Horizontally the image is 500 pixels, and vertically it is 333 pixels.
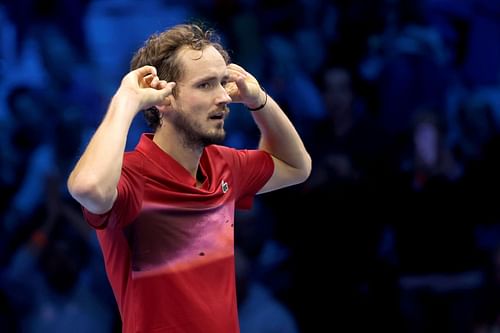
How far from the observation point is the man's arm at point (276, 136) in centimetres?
294

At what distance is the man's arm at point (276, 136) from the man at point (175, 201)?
0.06m

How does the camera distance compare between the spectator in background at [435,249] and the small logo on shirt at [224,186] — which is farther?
the spectator in background at [435,249]

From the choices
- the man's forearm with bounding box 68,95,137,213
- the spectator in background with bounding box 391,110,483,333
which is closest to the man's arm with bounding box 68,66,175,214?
the man's forearm with bounding box 68,95,137,213

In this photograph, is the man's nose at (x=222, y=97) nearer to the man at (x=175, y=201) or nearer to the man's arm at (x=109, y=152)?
the man at (x=175, y=201)

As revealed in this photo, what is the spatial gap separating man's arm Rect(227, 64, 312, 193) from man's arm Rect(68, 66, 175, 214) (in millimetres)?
396

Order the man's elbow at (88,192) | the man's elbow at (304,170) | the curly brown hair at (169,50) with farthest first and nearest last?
the man's elbow at (304,170) → the curly brown hair at (169,50) → the man's elbow at (88,192)

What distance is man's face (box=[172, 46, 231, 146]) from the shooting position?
2.71 meters

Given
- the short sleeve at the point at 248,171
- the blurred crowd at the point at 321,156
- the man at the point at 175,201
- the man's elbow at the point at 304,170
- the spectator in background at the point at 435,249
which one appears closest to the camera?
the man at the point at 175,201

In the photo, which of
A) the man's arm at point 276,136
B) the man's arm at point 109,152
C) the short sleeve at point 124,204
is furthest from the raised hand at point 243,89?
the short sleeve at point 124,204

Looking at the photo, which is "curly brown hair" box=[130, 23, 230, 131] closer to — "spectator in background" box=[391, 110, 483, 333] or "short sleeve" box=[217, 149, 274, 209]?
"short sleeve" box=[217, 149, 274, 209]

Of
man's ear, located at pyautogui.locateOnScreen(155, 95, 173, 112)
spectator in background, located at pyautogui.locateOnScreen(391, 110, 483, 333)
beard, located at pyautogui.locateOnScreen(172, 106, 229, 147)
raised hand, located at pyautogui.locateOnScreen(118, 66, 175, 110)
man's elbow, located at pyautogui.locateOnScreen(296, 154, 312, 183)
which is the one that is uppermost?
raised hand, located at pyautogui.locateOnScreen(118, 66, 175, 110)

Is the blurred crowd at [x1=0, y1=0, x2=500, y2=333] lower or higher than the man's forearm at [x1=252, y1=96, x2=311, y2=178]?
lower

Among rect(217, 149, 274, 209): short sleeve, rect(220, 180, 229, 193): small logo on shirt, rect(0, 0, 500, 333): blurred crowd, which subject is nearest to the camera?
rect(220, 180, 229, 193): small logo on shirt

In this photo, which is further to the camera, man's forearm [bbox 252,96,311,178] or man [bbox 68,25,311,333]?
man's forearm [bbox 252,96,311,178]
